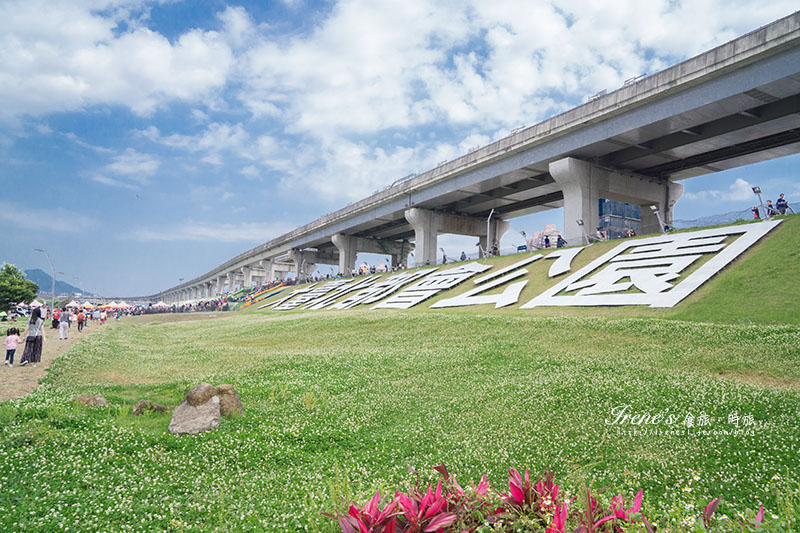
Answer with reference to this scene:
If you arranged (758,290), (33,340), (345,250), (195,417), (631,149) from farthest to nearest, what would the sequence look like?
(345,250) < (631,149) < (758,290) < (33,340) < (195,417)

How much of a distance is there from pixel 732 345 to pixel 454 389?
815cm

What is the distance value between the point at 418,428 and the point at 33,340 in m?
16.0

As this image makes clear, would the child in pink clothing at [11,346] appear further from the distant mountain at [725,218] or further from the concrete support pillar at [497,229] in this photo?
the concrete support pillar at [497,229]

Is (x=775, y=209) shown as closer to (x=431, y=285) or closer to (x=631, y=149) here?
(x=631, y=149)

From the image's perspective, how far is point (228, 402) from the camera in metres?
9.49

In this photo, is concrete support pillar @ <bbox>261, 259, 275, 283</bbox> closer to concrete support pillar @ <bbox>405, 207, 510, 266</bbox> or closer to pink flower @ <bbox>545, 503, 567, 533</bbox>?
concrete support pillar @ <bbox>405, 207, 510, 266</bbox>

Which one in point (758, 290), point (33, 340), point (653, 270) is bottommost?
point (33, 340)

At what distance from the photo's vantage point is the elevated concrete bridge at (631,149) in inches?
1014

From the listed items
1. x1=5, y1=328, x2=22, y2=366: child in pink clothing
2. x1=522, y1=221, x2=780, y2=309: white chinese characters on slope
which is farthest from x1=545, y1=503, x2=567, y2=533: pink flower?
x1=5, y1=328, x2=22, y2=366: child in pink clothing

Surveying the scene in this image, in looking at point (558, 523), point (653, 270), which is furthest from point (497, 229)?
Answer: point (558, 523)

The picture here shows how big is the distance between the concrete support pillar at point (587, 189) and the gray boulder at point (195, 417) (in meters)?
33.0

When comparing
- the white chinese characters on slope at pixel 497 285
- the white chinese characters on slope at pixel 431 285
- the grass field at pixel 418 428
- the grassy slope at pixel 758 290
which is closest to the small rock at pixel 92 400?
the grass field at pixel 418 428

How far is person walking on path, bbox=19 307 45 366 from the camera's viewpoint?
54.8ft

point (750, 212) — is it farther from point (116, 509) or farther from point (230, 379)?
point (116, 509)
